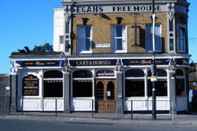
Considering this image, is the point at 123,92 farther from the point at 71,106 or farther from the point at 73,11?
the point at 73,11

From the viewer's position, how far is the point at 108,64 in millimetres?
38656

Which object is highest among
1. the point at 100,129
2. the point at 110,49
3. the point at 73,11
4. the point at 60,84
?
the point at 73,11

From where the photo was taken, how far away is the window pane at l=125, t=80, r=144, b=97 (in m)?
38.6

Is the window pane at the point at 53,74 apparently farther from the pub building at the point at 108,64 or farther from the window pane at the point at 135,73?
the window pane at the point at 135,73

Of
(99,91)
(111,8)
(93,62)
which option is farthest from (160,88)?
(111,8)

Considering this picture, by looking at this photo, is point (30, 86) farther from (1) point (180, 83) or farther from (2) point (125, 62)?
(1) point (180, 83)

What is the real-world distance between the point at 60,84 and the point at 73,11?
6051mm

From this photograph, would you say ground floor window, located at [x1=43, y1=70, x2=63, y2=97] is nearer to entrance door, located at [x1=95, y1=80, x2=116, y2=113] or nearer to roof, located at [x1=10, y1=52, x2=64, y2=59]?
roof, located at [x1=10, y1=52, x2=64, y2=59]

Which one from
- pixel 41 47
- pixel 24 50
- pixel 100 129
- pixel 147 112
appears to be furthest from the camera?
pixel 41 47

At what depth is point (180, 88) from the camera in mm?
39250

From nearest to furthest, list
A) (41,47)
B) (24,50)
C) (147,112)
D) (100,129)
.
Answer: (100,129) → (147,112) → (24,50) → (41,47)

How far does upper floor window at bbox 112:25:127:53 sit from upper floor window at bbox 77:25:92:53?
6.43 feet

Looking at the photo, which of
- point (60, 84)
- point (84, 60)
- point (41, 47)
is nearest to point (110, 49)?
point (84, 60)

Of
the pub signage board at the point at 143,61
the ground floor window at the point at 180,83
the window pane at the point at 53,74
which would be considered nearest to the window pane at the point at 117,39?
the pub signage board at the point at 143,61
